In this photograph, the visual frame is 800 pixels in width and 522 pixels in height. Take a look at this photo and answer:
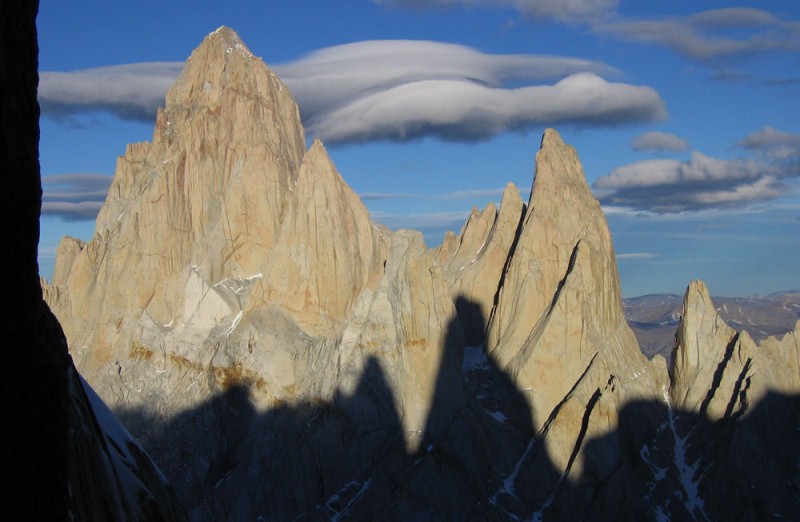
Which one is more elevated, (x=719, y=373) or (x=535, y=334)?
(x=535, y=334)

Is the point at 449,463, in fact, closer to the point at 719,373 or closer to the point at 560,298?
the point at 560,298

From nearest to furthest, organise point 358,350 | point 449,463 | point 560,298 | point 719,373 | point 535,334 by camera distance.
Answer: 1. point 449,463
2. point 358,350
3. point 560,298
4. point 719,373
5. point 535,334

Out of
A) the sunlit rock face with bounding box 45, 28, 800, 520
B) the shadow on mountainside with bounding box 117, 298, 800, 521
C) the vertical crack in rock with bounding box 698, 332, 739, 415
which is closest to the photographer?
the shadow on mountainside with bounding box 117, 298, 800, 521

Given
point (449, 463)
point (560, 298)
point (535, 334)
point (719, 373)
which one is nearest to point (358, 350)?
point (449, 463)

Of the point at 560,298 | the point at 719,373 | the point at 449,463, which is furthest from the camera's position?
the point at 719,373

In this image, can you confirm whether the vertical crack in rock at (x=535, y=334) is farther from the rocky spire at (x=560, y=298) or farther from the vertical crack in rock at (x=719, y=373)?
the vertical crack in rock at (x=719, y=373)

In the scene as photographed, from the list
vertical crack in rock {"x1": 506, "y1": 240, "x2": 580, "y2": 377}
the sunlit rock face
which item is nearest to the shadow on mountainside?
the sunlit rock face

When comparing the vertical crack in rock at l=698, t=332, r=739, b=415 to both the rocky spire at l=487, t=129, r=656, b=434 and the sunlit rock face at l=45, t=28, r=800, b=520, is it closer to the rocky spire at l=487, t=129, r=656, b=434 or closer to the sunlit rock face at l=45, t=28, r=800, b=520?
the sunlit rock face at l=45, t=28, r=800, b=520
